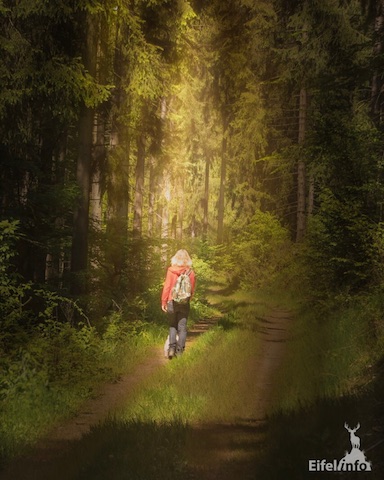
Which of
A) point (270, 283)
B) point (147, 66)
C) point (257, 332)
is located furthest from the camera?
point (270, 283)

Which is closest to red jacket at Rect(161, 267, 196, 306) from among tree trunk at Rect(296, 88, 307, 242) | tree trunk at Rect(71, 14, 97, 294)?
tree trunk at Rect(71, 14, 97, 294)

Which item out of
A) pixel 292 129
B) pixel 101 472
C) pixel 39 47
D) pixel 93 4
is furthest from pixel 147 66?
pixel 292 129

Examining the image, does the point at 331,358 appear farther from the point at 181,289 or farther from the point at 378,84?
the point at 378,84

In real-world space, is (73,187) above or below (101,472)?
above

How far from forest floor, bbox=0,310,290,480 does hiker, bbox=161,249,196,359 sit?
0.64 m

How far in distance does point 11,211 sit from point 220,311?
1138 centimetres

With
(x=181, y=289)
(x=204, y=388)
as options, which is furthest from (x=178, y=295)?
(x=204, y=388)

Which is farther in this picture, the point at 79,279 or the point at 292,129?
the point at 292,129

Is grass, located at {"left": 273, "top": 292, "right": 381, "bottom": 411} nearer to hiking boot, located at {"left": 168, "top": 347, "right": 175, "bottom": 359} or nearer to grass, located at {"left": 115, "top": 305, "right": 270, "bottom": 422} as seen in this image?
grass, located at {"left": 115, "top": 305, "right": 270, "bottom": 422}

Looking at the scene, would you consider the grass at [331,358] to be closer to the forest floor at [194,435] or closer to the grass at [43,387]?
the forest floor at [194,435]

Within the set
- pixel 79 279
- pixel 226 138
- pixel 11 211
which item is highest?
pixel 226 138

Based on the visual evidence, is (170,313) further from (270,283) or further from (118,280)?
(270,283)

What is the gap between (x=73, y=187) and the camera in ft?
32.6

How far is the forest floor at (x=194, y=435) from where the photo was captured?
4793 millimetres
